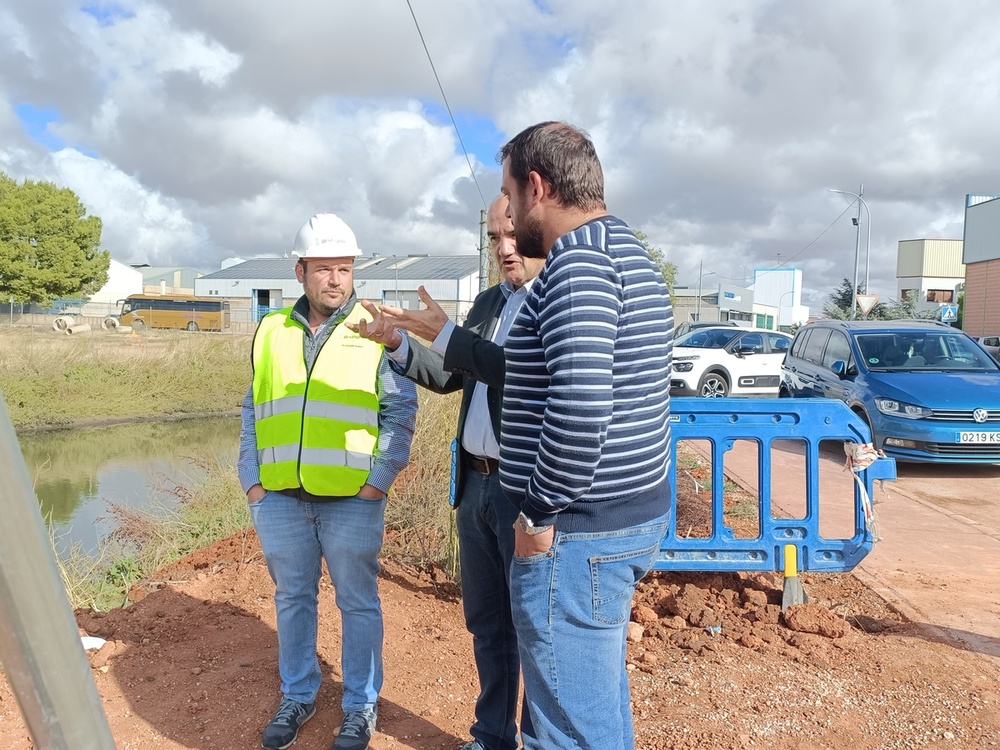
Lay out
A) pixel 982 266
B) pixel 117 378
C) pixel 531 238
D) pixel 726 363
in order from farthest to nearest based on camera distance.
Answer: pixel 982 266, pixel 117 378, pixel 726 363, pixel 531 238

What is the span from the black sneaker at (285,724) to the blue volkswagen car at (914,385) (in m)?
7.16

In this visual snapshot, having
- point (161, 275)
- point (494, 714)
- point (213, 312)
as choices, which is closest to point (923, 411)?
point (494, 714)

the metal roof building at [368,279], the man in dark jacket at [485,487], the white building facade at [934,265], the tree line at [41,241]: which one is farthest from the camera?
the white building facade at [934,265]

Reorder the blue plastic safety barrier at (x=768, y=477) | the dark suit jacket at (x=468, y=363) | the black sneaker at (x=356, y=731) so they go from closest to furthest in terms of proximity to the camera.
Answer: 1. the dark suit jacket at (x=468, y=363)
2. the black sneaker at (x=356, y=731)
3. the blue plastic safety barrier at (x=768, y=477)

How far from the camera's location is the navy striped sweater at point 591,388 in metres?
1.87

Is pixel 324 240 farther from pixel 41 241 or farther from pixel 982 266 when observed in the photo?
pixel 41 241

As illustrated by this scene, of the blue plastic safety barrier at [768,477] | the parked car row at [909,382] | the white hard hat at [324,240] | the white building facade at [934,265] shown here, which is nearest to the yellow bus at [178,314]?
the parked car row at [909,382]

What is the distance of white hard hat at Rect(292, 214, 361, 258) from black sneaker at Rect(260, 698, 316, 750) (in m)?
1.69

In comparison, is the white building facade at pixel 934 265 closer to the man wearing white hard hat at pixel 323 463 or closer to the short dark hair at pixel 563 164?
the man wearing white hard hat at pixel 323 463

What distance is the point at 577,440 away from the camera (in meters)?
1.87

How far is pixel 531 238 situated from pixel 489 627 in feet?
4.93

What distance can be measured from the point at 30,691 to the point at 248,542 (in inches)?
217

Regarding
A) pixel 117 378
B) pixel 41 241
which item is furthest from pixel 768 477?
pixel 41 241

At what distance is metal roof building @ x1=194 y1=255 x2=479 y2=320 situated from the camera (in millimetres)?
53812
